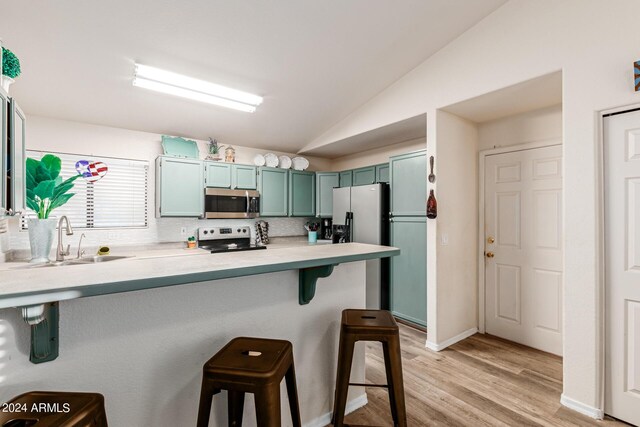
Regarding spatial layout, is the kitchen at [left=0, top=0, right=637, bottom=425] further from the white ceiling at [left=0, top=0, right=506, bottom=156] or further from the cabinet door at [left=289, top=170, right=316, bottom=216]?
the cabinet door at [left=289, top=170, right=316, bottom=216]

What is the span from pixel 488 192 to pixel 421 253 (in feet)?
3.56

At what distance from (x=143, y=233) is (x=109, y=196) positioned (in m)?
0.60

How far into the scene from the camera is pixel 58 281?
98 centimetres

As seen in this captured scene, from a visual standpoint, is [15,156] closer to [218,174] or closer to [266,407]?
[266,407]

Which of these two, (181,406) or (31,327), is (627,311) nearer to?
(181,406)

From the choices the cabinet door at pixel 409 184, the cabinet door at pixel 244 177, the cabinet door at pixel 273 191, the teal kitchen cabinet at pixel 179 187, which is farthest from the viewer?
the cabinet door at pixel 273 191

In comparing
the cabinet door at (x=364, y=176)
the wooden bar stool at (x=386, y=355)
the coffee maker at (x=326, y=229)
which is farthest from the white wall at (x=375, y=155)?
the wooden bar stool at (x=386, y=355)

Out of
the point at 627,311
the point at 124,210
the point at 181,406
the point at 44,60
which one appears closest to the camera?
the point at 181,406

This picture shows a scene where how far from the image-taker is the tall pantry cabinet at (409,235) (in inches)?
136

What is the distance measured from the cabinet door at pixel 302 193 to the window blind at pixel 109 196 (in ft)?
6.74

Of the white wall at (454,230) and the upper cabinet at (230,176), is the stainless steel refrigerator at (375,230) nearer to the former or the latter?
the white wall at (454,230)

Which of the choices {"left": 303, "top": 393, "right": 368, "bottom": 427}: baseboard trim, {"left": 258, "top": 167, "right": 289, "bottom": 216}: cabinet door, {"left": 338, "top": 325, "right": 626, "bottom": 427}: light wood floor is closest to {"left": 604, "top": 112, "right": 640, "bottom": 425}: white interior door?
{"left": 338, "top": 325, "right": 626, "bottom": 427}: light wood floor

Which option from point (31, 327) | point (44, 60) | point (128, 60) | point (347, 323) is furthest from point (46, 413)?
point (44, 60)

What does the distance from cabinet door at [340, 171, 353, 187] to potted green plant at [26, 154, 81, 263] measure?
11.4 ft
